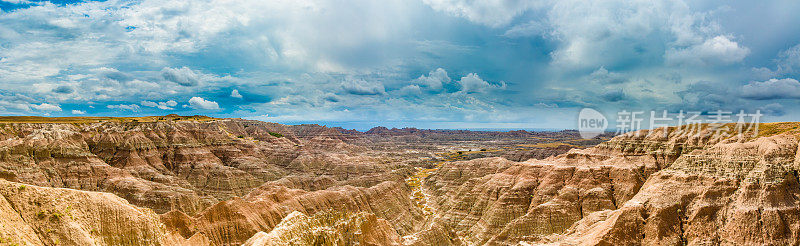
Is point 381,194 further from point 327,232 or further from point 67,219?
point 67,219

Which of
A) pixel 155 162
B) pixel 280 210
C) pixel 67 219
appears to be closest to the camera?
pixel 67 219

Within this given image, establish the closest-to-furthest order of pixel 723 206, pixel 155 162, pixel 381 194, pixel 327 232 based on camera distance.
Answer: pixel 327 232 → pixel 723 206 → pixel 381 194 → pixel 155 162

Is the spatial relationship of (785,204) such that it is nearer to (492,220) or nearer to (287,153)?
(492,220)

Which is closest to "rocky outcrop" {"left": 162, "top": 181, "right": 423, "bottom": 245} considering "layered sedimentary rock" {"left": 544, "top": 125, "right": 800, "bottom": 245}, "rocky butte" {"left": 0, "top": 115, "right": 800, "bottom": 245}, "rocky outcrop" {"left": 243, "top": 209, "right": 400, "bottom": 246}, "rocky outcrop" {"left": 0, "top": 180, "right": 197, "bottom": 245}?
"rocky butte" {"left": 0, "top": 115, "right": 800, "bottom": 245}

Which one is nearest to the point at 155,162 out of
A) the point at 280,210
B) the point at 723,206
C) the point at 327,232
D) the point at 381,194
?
the point at 280,210

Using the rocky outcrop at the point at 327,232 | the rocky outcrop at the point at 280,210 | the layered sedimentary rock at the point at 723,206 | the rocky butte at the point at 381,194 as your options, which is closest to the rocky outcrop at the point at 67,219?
the rocky butte at the point at 381,194

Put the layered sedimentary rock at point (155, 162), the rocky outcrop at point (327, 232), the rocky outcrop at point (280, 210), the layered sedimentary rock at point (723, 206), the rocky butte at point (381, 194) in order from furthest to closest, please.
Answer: the layered sedimentary rock at point (155, 162), the rocky outcrop at point (280, 210), the layered sedimentary rock at point (723, 206), the rocky outcrop at point (327, 232), the rocky butte at point (381, 194)

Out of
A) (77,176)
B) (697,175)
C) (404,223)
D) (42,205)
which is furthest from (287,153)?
(697,175)

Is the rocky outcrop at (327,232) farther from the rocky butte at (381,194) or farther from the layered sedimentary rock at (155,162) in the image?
the layered sedimentary rock at (155,162)
